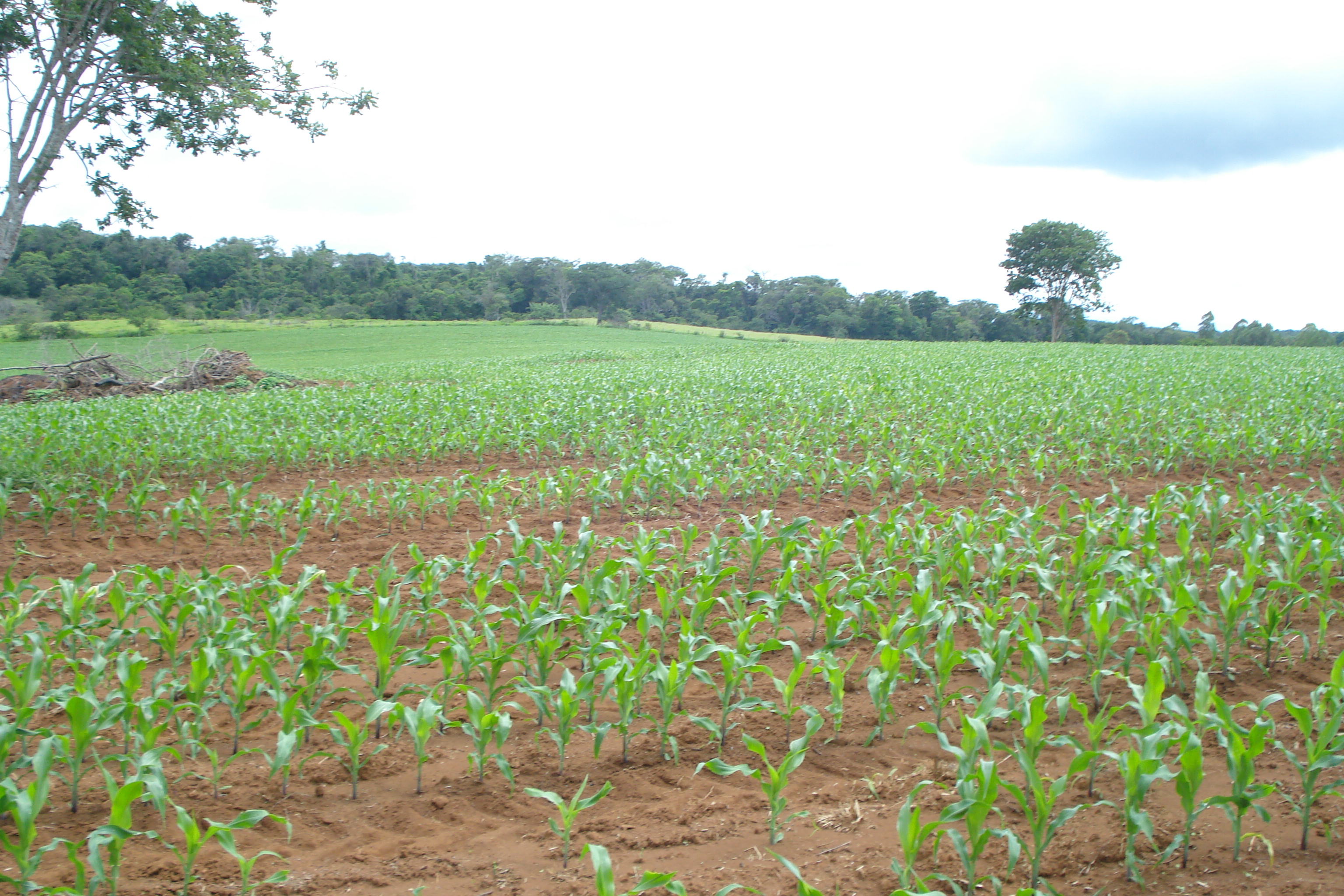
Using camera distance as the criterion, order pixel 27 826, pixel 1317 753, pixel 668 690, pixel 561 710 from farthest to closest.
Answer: pixel 668 690 → pixel 561 710 → pixel 1317 753 → pixel 27 826

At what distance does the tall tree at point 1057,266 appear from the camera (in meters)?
65.8

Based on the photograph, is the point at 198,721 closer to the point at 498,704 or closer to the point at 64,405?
the point at 498,704

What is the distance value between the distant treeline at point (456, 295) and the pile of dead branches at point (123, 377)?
106 ft

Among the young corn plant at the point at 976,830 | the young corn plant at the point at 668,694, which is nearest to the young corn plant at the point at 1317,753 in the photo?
the young corn plant at the point at 976,830

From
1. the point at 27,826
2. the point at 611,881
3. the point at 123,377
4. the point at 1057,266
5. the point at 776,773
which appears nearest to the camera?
the point at 611,881

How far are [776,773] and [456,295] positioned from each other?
77660 mm

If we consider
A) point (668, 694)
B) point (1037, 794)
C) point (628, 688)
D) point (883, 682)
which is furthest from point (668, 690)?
point (1037, 794)

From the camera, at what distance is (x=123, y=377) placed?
19.4 meters

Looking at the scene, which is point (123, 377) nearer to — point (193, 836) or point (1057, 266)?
point (193, 836)

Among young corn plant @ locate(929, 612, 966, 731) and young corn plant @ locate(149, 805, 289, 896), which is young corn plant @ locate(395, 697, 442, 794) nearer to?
young corn plant @ locate(149, 805, 289, 896)

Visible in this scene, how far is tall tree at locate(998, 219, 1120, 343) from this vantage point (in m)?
65.8

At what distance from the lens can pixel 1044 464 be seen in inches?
339

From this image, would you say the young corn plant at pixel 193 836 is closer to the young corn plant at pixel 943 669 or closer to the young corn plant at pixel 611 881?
the young corn plant at pixel 611 881

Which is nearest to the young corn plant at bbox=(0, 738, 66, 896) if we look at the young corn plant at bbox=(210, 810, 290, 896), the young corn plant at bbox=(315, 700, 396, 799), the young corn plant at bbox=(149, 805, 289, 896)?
the young corn plant at bbox=(149, 805, 289, 896)
